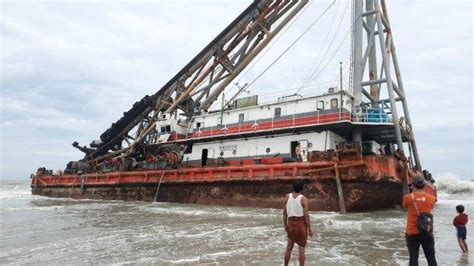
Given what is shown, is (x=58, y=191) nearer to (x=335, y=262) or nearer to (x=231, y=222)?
(x=231, y=222)

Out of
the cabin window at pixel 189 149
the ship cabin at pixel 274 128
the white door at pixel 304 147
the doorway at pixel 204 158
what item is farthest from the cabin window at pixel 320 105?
the cabin window at pixel 189 149

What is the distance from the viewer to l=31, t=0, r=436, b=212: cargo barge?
51.3 feet

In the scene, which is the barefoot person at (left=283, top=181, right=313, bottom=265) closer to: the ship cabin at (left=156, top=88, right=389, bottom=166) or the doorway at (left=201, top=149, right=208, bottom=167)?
the ship cabin at (left=156, top=88, right=389, bottom=166)

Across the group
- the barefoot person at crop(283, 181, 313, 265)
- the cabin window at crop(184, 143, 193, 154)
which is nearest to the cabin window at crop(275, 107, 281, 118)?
the cabin window at crop(184, 143, 193, 154)

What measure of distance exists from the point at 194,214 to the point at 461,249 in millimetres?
9438

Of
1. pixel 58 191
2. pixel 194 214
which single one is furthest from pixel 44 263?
pixel 58 191

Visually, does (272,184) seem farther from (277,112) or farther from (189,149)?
(189,149)

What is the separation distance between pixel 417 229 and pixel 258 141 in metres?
14.5

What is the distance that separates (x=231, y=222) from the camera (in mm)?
12195

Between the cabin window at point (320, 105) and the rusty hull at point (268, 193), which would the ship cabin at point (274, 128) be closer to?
the cabin window at point (320, 105)

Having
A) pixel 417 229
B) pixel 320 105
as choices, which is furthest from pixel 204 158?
pixel 417 229

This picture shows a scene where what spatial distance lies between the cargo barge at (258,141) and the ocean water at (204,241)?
265 centimetres

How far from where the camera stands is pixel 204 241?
29.4 ft

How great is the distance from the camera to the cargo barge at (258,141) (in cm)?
1565
